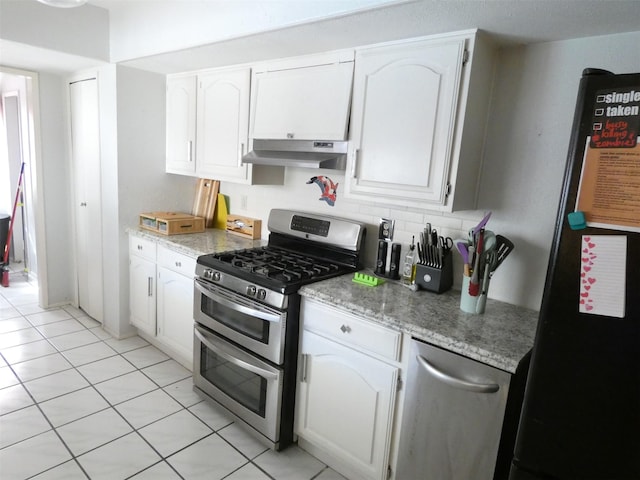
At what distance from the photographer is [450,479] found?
5.05 feet

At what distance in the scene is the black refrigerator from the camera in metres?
1.03

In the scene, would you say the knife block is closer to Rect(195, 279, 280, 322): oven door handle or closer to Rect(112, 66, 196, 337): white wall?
Rect(195, 279, 280, 322): oven door handle

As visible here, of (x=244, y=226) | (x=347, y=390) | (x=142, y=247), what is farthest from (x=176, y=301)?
(x=347, y=390)

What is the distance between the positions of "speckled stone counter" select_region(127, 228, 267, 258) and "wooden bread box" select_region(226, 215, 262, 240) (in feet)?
0.13

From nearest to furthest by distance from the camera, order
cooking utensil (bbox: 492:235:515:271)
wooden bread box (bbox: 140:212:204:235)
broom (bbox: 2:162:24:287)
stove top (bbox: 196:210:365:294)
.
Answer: cooking utensil (bbox: 492:235:515:271) → stove top (bbox: 196:210:365:294) → wooden bread box (bbox: 140:212:204:235) → broom (bbox: 2:162:24:287)

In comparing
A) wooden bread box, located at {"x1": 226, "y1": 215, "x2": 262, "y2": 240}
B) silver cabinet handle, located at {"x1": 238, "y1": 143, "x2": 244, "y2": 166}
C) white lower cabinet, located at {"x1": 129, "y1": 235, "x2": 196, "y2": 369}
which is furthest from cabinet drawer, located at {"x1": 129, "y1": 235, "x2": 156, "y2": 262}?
silver cabinet handle, located at {"x1": 238, "y1": 143, "x2": 244, "y2": 166}

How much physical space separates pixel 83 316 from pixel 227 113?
2.37 meters

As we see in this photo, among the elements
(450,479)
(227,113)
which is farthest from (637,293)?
(227,113)

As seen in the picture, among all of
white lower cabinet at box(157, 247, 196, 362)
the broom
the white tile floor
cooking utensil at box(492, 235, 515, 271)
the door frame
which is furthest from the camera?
the broom

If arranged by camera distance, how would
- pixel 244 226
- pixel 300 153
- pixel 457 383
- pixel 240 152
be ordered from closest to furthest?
pixel 457 383 → pixel 300 153 → pixel 240 152 → pixel 244 226

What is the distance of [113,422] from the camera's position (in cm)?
226

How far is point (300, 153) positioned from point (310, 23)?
0.73 metres

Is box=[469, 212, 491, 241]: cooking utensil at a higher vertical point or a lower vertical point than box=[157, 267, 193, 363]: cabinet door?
higher

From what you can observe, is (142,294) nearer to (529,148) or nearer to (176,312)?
(176,312)
